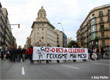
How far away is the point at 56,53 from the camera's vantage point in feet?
51.4

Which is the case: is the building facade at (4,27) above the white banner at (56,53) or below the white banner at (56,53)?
above

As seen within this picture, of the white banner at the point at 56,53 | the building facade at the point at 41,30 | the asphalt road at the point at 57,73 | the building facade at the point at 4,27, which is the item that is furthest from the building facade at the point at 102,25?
the asphalt road at the point at 57,73

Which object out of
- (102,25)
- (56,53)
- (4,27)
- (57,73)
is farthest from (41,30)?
(57,73)

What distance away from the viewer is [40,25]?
105 m

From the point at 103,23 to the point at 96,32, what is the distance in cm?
476

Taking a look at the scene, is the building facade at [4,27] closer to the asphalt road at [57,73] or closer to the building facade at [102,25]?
the building facade at [102,25]

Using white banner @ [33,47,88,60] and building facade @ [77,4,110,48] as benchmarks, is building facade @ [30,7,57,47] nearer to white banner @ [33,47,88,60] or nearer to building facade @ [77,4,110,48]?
building facade @ [77,4,110,48]

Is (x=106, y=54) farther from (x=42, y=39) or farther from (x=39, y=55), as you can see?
(x=42, y=39)

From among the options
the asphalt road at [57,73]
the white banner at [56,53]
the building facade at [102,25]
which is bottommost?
the asphalt road at [57,73]

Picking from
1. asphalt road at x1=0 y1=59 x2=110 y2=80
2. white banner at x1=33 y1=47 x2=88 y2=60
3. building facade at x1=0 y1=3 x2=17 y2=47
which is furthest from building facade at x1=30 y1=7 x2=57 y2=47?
asphalt road at x1=0 y1=59 x2=110 y2=80

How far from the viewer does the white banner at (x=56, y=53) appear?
49.8 ft

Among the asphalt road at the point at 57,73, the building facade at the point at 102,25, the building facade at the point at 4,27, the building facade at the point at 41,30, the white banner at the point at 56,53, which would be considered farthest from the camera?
the building facade at the point at 41,30

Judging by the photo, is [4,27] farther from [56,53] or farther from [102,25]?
[56,53]

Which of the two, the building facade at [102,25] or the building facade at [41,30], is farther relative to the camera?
the building facade at [41,30]
